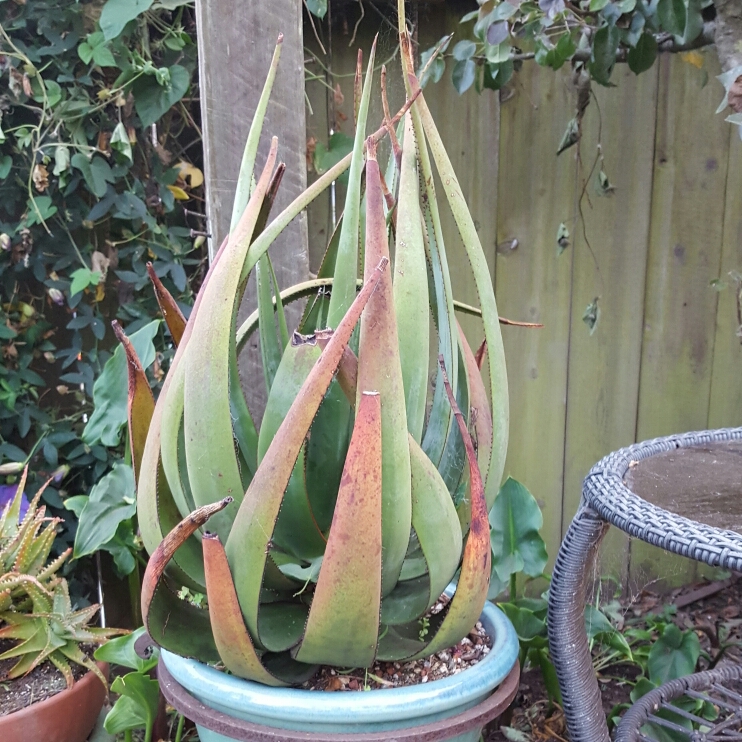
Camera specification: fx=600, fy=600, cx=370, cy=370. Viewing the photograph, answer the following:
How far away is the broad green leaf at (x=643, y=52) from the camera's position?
113 centimetres

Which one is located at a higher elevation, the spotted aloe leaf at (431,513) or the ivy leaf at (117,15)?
the ivy leaf at (117,15)

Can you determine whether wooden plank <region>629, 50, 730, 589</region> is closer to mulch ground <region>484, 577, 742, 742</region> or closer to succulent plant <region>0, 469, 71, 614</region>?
mulch ground <region>484, 577, 742, 742</region>

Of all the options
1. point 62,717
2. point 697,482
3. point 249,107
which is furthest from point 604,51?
point 62,717

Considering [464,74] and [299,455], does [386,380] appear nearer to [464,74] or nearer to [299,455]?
[299,455]

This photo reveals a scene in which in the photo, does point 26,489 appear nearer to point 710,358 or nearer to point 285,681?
point 285,681

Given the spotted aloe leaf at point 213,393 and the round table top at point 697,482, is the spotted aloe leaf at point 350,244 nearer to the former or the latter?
the spotted aloe leaf at point 213,393

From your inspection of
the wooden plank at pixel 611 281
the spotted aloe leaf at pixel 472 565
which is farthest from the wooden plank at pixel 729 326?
the spotted aloe leaf at pixel 472 565

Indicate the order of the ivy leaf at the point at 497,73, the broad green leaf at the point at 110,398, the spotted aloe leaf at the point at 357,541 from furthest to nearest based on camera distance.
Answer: the ivy leaf at the point at 497,73, the broad green leaf at the point at 110,398, the spotted aloe leaf at the point at 357,541

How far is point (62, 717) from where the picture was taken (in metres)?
0.84

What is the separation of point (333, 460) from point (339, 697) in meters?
0.19

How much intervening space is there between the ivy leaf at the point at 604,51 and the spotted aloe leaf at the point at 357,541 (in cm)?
100

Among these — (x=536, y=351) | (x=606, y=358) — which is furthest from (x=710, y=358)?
(x=536, y=351)

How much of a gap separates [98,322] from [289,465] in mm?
938

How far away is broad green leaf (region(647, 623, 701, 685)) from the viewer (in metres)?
1.00
